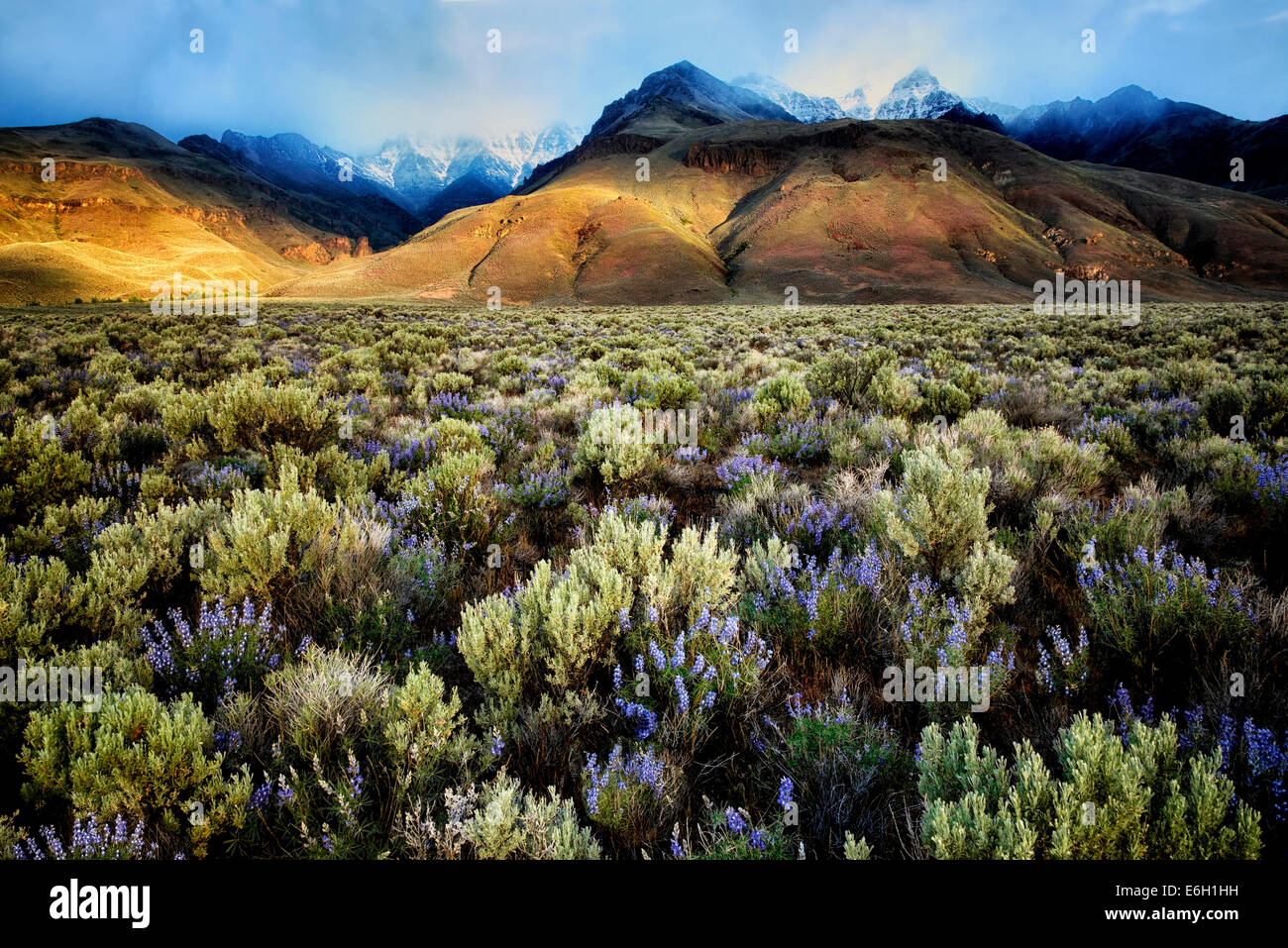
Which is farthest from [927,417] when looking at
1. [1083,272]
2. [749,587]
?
[1083,272]

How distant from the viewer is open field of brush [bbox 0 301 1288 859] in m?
1.47

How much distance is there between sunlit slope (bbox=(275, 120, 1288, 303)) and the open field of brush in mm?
72838

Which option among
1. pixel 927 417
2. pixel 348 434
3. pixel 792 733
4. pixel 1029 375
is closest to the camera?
pixel 792 733

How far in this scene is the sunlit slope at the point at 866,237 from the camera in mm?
79750

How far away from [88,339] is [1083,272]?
370 ft

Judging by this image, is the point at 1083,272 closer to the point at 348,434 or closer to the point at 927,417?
the point at 927,417
